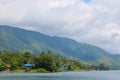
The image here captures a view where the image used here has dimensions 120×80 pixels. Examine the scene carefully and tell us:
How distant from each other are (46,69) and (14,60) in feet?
69.7

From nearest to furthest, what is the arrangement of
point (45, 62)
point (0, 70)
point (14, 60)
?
point (0, 70) < point (45, 62) < point (14, 60)

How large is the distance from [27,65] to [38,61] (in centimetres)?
1051

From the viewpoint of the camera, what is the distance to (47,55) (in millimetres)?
178250

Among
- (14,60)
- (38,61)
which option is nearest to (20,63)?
(14,60)

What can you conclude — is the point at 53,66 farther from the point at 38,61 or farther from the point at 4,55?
the point at 4,55

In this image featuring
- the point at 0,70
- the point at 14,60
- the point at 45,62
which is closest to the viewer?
the point at 0,70

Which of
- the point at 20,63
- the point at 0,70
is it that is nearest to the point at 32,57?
the point at 20,63

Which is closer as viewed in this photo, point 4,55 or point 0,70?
point 0,70

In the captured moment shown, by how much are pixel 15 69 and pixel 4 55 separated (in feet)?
36.4

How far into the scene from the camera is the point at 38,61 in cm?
17925

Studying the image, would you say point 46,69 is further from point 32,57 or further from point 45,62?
point 32,57

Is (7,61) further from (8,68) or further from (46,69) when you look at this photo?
(46,69)

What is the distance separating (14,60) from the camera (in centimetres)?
18850

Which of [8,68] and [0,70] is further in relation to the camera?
[8,68]
